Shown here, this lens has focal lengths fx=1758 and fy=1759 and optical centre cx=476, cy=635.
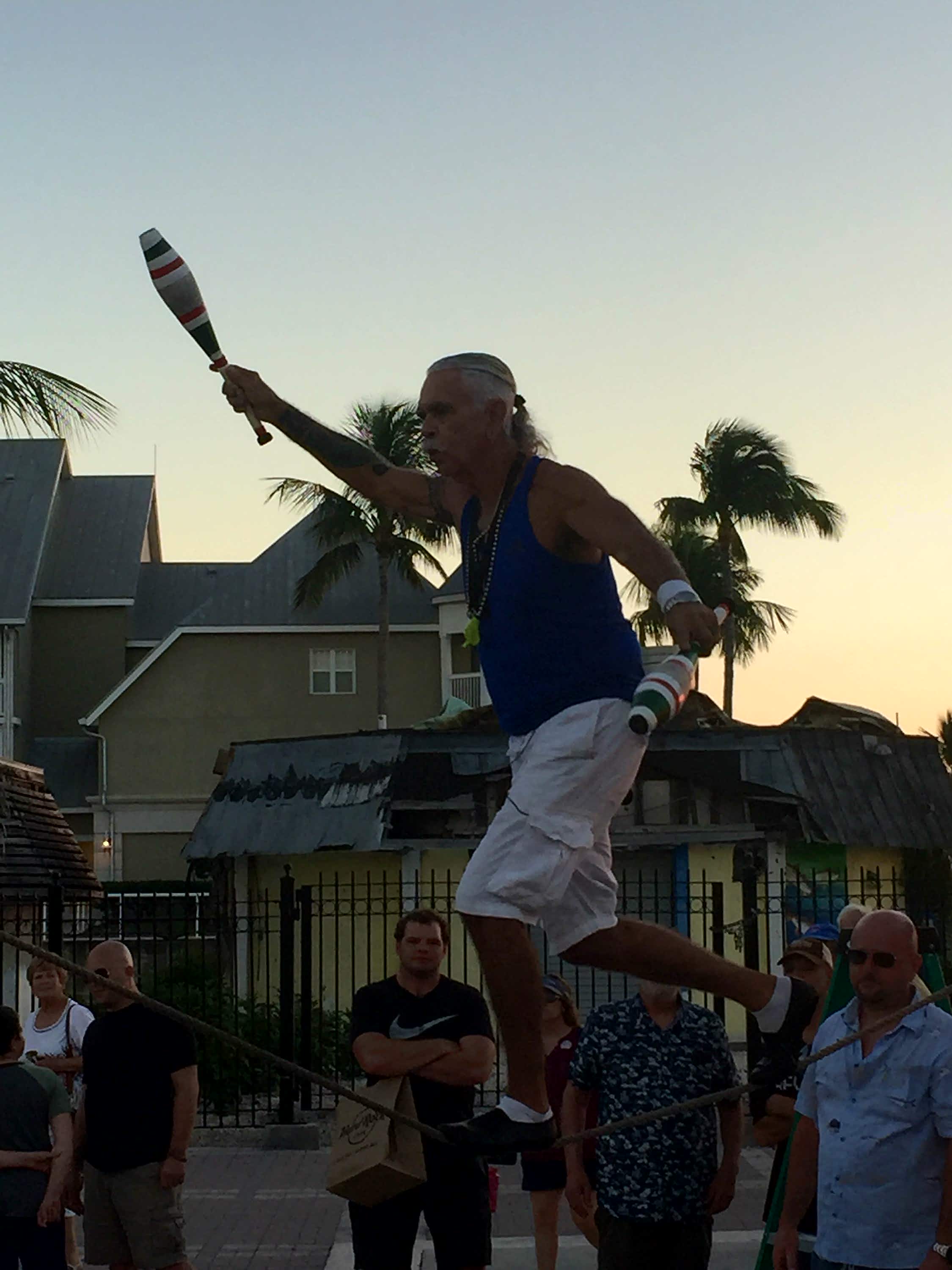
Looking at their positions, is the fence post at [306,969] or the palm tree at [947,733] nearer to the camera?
the fence post at [306,969]

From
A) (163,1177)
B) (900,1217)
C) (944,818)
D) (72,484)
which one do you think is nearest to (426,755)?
(944,818)

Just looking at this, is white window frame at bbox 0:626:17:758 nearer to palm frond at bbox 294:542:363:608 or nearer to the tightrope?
palm frond at bbox 294:542:363:608

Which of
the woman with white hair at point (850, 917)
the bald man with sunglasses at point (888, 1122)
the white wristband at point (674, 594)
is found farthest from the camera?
the woman with white hair at point (850, 917)

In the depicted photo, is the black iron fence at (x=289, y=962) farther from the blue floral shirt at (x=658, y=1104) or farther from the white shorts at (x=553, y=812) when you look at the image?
the white shorts at (x=553, y=812)

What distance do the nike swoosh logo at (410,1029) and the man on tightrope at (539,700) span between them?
2251 millimetres

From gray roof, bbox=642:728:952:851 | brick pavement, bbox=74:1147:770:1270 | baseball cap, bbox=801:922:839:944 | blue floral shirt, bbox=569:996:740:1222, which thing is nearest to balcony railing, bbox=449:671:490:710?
gray roof, bbox=642:728:952:851

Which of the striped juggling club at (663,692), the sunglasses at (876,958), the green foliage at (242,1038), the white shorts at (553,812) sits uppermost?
the striped juggling club at (663,692)

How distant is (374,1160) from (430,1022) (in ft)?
4.98

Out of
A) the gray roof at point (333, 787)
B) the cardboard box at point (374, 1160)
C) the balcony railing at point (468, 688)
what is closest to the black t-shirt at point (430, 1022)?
the cardboard box at point (374, 1160)

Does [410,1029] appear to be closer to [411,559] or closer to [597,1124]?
[597,1124]

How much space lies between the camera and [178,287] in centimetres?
416

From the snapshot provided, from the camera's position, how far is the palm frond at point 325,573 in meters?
40.8

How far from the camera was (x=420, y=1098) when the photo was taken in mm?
6344

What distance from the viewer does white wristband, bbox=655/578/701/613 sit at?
12.1 ft
